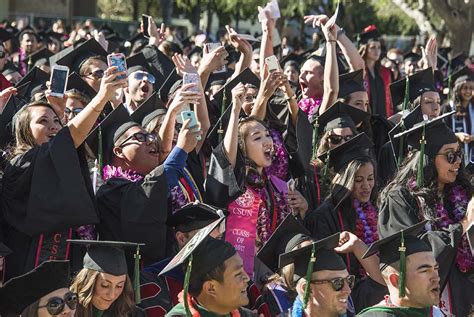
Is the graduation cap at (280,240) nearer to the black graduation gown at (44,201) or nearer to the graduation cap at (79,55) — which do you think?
the black graduation gown at (44,201)

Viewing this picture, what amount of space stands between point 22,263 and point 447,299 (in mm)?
2874

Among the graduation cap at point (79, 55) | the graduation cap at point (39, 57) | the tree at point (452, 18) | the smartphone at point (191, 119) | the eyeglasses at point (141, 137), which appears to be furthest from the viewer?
the tree at point (452, 18)

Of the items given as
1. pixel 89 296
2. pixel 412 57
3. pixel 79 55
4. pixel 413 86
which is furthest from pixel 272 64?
pixel 412 57

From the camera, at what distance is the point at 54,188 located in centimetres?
663

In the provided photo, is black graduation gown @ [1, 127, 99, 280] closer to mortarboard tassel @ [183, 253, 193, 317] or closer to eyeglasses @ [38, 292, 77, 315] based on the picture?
eyeglasses @ [38, 292, 77, 315]

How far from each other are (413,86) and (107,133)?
416 cm

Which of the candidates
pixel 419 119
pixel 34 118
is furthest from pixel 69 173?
pixel 419 119

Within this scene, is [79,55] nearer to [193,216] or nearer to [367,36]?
[193,216]

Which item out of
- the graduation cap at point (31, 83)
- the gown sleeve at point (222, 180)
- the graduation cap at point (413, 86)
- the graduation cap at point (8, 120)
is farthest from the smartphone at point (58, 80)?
the graduation cap at point (413, 86)

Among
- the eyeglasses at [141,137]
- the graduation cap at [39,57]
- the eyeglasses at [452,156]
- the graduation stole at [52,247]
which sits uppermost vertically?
the eyeglasses at [141,137]

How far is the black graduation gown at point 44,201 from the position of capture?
6602 millimetres

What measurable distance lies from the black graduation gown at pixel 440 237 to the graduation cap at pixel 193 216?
4.37 feet

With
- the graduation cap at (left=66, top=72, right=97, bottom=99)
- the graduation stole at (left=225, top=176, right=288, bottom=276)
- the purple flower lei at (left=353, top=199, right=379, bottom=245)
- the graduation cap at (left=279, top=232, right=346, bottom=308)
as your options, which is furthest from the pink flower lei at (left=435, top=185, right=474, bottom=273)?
the graduation cap at (left=66, top=72, right=97, bottom=99)

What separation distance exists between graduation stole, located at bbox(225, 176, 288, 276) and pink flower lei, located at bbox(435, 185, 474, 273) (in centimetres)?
113
